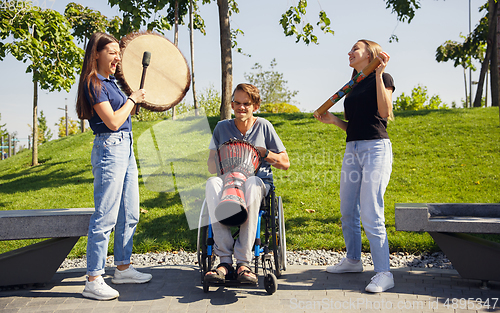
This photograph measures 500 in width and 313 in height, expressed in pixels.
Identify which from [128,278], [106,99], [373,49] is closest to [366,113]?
[373,49]

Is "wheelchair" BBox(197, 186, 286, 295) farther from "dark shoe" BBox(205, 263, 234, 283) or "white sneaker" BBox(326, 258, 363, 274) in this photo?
"white sneaker" BBox(326, 258, 363, 274)

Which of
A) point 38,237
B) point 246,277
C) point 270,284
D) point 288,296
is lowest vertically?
point 288,296

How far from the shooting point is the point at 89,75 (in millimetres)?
2928

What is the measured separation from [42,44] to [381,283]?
9.79 m

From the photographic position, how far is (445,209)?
3.53 metres

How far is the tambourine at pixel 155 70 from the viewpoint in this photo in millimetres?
3246

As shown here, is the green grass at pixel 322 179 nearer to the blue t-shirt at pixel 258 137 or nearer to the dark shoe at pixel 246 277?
the blue t-shirt at pixel 258 137

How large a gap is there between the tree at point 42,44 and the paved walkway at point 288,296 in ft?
24.0

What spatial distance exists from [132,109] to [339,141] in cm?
781

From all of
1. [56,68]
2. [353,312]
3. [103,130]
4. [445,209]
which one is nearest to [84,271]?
[103,130]

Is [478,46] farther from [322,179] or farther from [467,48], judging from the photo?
[322,179]

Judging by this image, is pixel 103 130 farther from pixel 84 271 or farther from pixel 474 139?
pixel 474 139

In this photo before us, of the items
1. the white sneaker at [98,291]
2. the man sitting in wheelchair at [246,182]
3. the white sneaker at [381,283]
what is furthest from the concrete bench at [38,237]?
the white sneaker at [381,283]

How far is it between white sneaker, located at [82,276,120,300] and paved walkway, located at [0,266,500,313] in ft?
0.16
